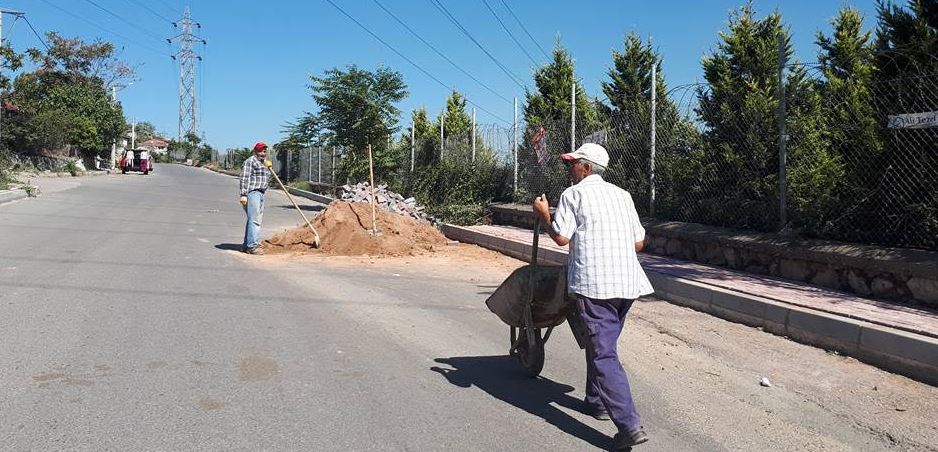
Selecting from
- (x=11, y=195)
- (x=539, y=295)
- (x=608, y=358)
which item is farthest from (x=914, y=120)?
(x=11, y=195)

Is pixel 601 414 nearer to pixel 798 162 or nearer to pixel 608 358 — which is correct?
pixel 608 358

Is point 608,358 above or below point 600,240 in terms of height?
below

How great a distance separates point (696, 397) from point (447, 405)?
5.60 ft

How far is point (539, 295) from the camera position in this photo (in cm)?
451

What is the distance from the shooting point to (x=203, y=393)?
14.4 ft

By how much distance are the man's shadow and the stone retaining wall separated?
397 centimetres

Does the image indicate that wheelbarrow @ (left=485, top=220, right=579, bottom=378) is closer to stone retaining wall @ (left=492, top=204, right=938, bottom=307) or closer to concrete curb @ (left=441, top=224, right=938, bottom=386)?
concrete curb @ (left=441, top=224, right=938, bottom=386)

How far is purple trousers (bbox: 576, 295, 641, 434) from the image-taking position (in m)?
3.68

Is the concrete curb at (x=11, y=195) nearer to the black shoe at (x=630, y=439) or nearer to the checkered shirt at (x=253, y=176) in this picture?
the checkered shirt at (x=253, y=176)

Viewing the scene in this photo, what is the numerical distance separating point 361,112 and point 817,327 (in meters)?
16.1

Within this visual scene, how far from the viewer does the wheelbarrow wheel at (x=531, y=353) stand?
4.83m

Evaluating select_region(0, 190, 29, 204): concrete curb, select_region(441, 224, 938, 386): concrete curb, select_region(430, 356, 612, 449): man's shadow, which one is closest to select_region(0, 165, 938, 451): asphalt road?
select_region(430, 356, 612, 449): man's shadow

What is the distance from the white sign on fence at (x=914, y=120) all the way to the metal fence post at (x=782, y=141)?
1344 mm

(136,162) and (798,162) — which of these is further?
(136,162)
